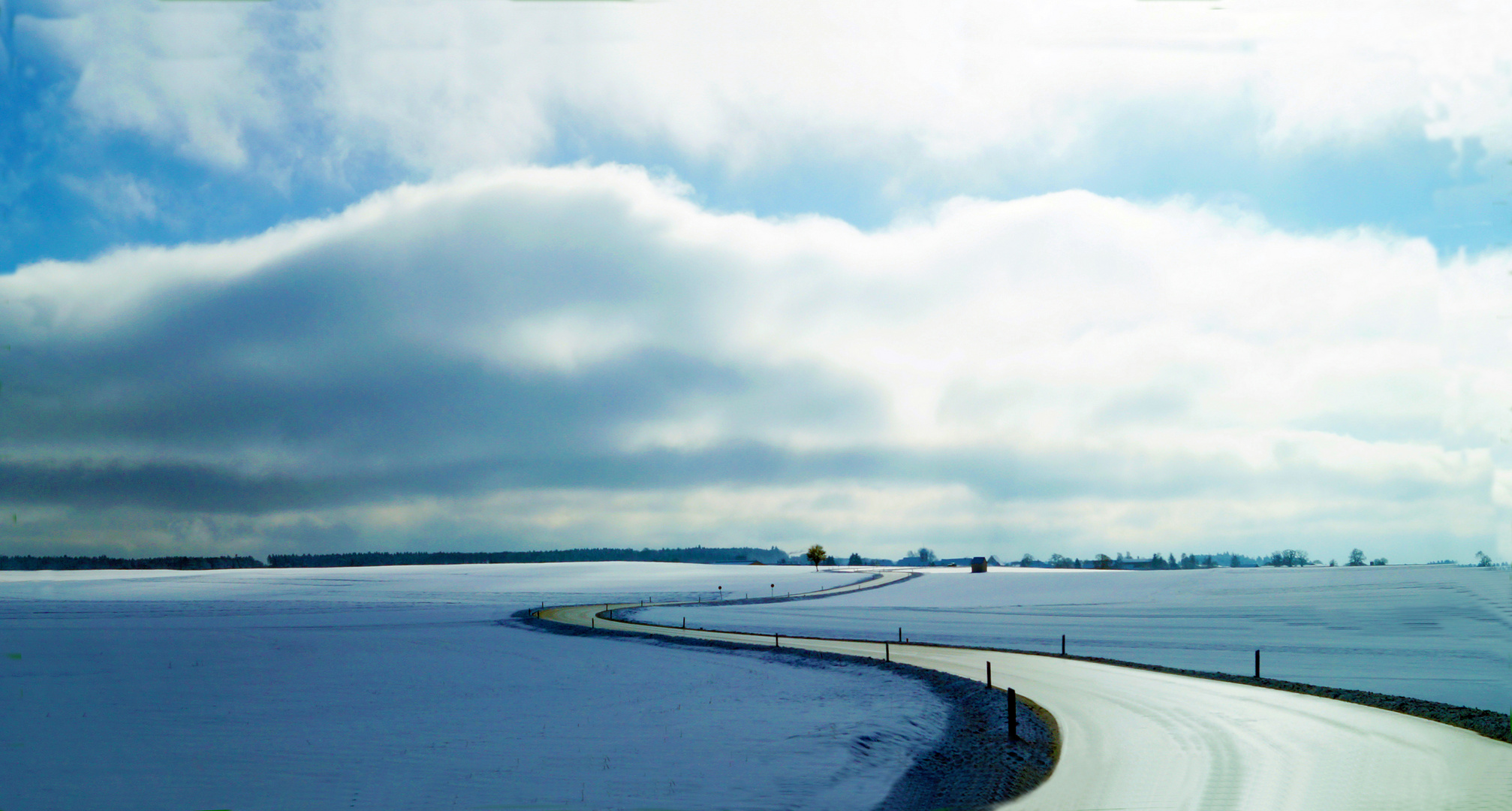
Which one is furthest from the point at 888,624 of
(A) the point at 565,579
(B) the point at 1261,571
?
(B) the point at 1261,571

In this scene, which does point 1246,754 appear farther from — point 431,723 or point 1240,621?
point 1240,621

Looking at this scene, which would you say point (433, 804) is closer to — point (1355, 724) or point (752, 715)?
point (752, 715)

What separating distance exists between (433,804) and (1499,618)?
66645 mm

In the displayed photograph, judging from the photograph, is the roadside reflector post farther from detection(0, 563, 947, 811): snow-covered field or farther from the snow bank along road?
detection(0, 563, 947, 811): snow-covered field

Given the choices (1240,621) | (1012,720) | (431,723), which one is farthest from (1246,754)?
(1240,621)

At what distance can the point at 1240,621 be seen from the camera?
6144 centimetres

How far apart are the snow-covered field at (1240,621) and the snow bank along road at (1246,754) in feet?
22.4

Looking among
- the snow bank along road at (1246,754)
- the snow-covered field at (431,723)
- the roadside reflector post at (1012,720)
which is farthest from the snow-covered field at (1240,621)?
the snow-covered field at (431,723)

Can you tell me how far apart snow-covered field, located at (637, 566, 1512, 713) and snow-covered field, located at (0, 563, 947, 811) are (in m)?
16.6

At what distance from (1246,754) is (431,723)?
19.7m

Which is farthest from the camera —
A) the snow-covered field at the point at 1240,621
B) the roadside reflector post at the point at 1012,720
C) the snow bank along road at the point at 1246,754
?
the snow-covered field at the point at 1240,621

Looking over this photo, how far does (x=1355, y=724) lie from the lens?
22.6 metres

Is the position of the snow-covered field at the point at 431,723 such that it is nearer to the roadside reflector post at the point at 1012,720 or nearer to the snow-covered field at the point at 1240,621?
the roadside reflector post at the point at 1012,720

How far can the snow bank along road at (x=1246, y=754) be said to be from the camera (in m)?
15.4
